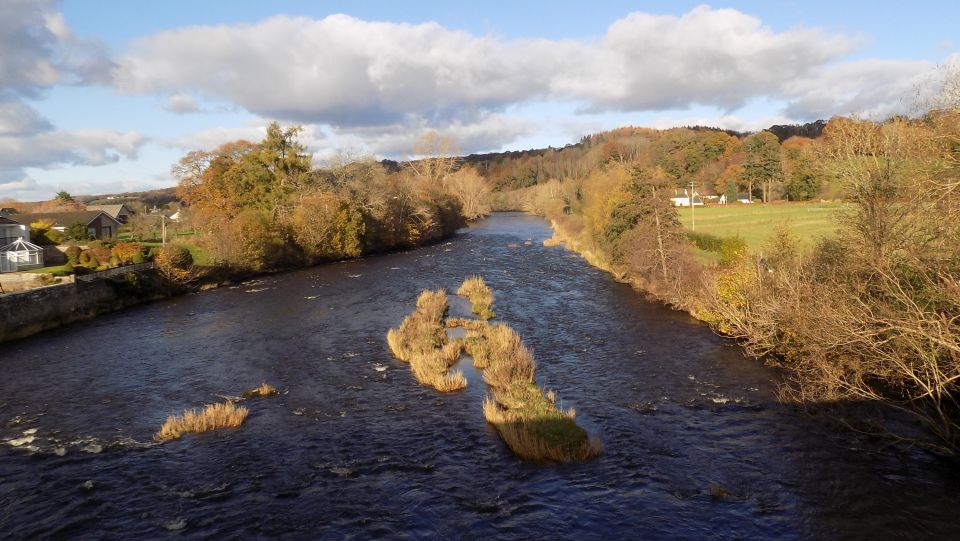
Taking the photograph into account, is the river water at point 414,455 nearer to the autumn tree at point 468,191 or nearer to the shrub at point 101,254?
the shrub at point 101,254

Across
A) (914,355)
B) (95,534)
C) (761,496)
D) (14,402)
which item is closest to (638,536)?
(761,496)

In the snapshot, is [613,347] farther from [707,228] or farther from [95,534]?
[707,228]

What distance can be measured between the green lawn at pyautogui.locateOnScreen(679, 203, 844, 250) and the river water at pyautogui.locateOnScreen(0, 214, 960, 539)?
26.8 m

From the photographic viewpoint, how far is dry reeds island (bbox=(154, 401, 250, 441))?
16953mm

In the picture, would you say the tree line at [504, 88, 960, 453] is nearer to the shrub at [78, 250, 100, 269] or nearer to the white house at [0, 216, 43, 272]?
the shrub at [78, 250, 100, 269]

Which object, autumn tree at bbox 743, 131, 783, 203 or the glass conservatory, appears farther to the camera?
autumn tree at bbox 743, 131, 783, 203

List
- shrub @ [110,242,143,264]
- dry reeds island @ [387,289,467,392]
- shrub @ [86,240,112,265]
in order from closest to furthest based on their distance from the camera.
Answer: dry reeds island @ [387,289,467,392] → shrub @ [110,242,143,264] → shrub @ [86,240,112,265]

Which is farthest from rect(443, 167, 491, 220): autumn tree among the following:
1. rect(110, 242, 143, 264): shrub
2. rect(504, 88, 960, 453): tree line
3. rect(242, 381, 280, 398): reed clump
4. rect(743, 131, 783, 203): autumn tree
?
rect(242, 381, 280, 398): reed clump

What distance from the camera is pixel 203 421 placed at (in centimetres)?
1742

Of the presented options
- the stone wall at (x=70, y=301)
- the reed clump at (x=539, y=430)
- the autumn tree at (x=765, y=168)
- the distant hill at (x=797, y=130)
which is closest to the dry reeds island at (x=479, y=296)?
the reed clump at (x=539, y=430)

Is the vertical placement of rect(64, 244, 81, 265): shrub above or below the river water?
above

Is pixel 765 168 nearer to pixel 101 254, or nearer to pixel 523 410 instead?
pixel 101 254

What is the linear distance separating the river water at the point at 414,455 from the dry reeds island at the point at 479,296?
4281 mm

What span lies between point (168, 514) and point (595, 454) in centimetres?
1021
